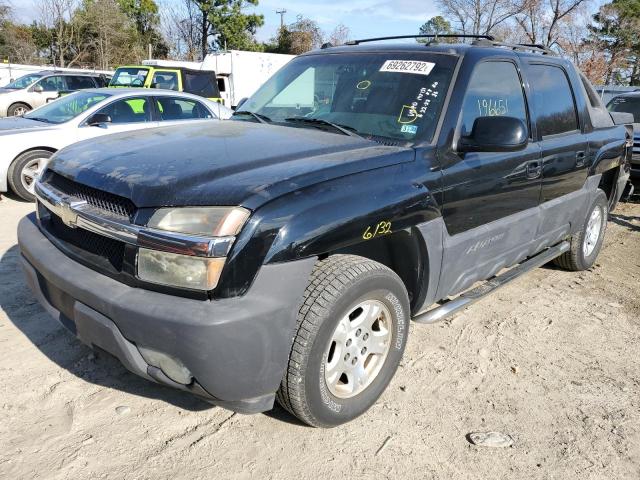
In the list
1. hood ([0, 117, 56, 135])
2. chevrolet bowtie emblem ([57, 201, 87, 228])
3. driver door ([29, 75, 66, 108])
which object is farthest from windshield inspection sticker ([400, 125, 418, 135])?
driver door ([29, 75, 66, 108])

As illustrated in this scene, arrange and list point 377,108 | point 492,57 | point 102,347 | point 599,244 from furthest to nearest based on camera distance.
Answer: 1. point 599,244
2. point 492,57
3. point 377,108
4. point 102,347

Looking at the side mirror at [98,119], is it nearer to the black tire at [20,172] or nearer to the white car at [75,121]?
the white car at [75,121]

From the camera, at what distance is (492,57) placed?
3.49 m

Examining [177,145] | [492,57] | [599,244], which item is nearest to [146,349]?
[177,145]

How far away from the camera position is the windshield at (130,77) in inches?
566

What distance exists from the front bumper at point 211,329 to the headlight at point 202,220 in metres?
0.22

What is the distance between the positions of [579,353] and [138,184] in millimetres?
3023

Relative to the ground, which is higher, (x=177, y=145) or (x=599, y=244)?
(x=177, y=145)

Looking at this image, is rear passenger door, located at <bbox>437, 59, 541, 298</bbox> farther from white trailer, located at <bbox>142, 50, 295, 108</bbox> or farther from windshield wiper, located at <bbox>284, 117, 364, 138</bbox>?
white trailer, located at <bbox>142, 50, 295, 108</bbox>

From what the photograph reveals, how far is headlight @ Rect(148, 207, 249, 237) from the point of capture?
216 centimetres

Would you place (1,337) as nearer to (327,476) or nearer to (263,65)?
(327,476)

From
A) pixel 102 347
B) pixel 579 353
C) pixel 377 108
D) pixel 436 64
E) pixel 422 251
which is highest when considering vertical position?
pixel 436 64

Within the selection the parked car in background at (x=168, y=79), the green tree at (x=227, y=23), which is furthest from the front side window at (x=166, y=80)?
the green tree at (x=227, y=23)

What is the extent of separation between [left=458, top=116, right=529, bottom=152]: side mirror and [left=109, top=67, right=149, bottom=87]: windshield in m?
13.0
